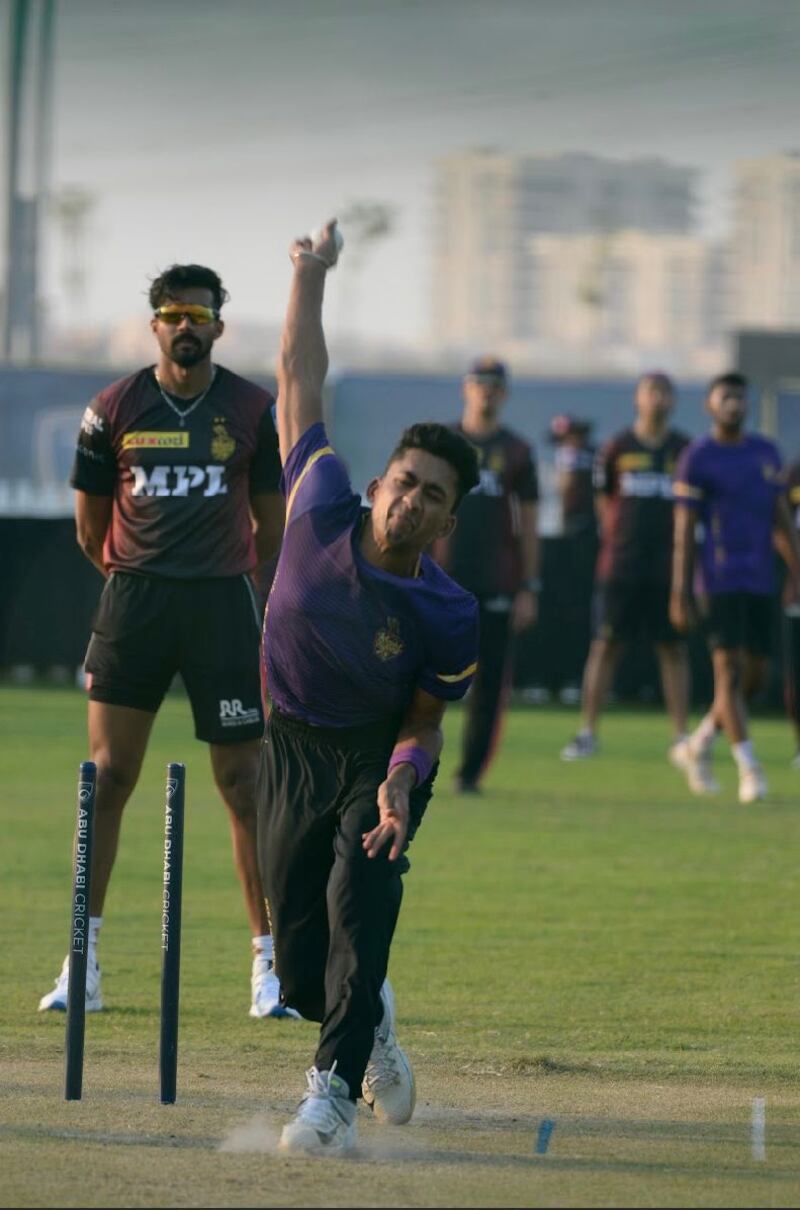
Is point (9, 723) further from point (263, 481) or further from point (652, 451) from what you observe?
point (263, 481)

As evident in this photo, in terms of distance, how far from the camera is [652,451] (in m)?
16.7

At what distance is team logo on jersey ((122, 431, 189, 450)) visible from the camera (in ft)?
28.2

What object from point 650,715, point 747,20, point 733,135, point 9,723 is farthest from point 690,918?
point 733,135

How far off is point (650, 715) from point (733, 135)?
5505 cm

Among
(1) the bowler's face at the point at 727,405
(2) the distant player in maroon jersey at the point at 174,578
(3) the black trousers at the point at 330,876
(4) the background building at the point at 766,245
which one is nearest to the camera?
(3) the black trousers at the point at 330,876

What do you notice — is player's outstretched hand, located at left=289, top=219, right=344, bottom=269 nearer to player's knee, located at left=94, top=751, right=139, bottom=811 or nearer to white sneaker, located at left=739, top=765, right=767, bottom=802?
player's knee, located at left=94, top=751, right=139, bottom=811

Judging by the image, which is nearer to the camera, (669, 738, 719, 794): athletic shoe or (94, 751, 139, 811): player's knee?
(94, 751, 139, 811): player's knee

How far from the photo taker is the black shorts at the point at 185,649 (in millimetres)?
8578

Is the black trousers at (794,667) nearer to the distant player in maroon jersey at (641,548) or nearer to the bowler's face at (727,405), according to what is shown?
the distant player in maroon jersey at (641,548)

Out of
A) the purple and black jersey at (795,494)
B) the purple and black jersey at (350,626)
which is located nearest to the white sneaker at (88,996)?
the purple and black jersey at (350,626)

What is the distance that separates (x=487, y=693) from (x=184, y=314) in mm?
6851

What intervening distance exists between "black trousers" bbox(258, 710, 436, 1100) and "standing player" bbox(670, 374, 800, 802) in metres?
8.28

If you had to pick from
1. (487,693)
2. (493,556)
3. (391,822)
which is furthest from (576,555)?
(391,822)

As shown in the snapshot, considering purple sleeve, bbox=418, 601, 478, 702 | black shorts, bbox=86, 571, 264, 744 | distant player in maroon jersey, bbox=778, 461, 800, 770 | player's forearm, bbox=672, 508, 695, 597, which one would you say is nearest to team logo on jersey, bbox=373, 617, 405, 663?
purple sleeve, bbox=418, 601, 478, 702
